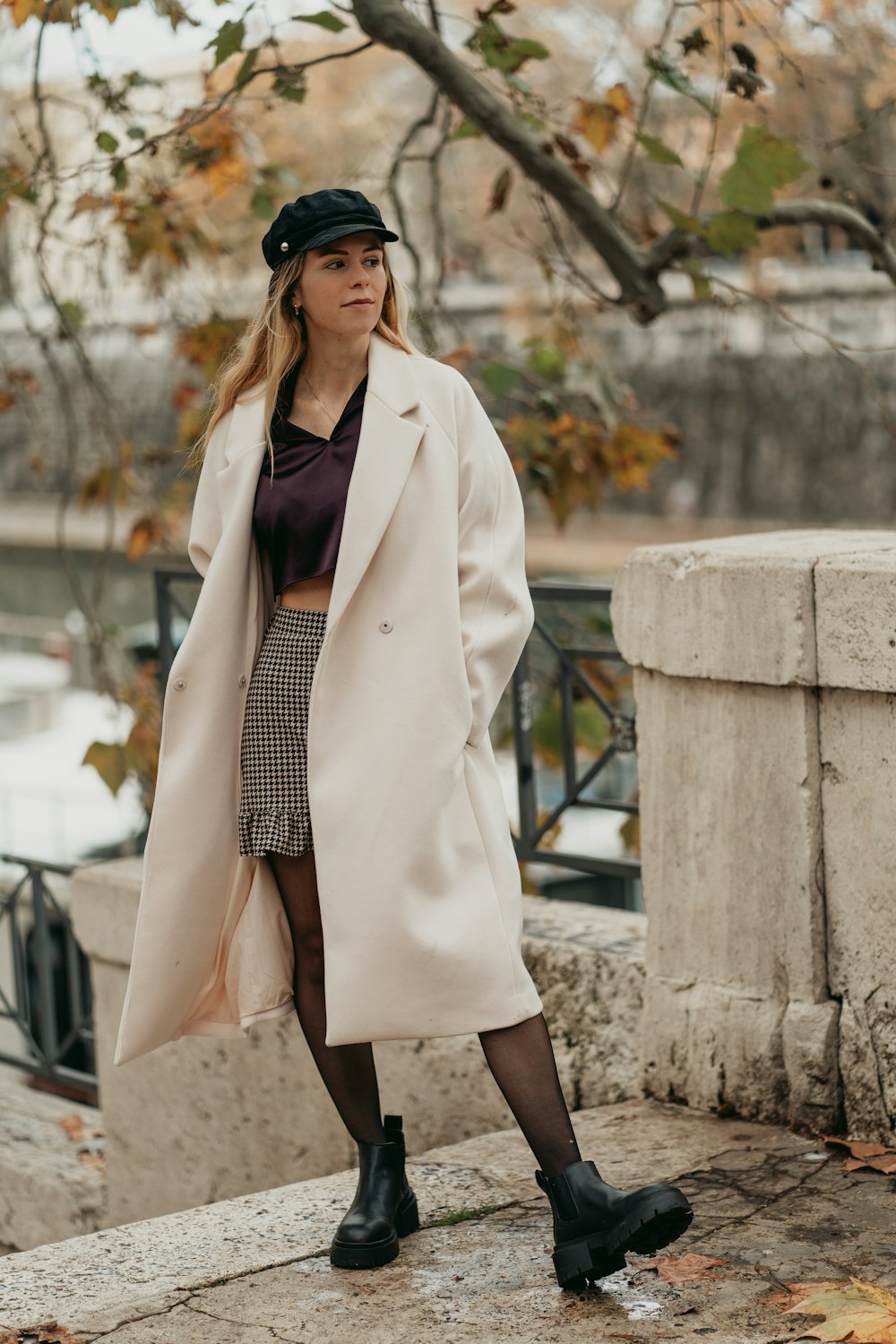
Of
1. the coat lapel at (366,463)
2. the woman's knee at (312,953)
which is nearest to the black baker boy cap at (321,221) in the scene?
the coat lapel at (366,463)

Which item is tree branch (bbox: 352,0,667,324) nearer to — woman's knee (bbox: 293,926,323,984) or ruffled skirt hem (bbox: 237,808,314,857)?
ruffled skirt hem (bbox: 237,808,314,857)

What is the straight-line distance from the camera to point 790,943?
352 cm

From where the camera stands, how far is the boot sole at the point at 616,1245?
8.74 ft

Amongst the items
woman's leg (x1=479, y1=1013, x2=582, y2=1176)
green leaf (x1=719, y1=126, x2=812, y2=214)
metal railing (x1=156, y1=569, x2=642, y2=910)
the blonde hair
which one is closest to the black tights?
woman's leg (x1=479, y1=1013, x2=582, y2=1176)

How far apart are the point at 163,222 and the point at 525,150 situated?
211 cm

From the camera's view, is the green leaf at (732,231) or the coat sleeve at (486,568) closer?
the coat sleeve at (486,568)

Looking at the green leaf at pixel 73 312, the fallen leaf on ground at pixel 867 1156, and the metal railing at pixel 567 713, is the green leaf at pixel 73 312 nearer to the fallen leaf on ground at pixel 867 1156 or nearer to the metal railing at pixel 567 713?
the metal railing at pixel 567 713

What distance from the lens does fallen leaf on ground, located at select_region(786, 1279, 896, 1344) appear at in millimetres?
2523

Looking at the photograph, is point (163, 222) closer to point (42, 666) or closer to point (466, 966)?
point (466, 966)

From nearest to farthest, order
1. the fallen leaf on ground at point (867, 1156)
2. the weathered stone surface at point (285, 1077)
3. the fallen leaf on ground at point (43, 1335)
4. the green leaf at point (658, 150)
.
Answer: the fallen leaf on ground at point (43, 1335) < the fallen leaf on ground at point (867, 1156) < the weathered stone surface at point (285, 1077) < the green leaf at point (658, 150)

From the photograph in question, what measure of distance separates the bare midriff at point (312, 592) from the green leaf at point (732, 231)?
2.33 meters

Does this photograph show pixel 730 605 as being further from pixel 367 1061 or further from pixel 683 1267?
pixel 683 1267

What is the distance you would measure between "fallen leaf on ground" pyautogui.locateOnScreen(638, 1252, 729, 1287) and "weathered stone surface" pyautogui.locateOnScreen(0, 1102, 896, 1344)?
0.02 m

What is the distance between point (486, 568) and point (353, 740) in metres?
0.41
